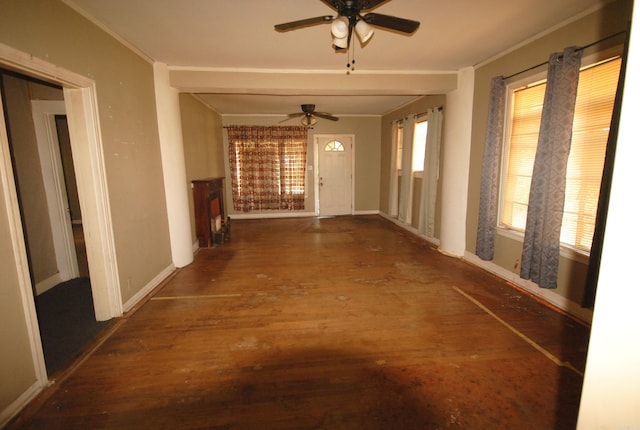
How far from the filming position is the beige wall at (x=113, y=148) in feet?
5.26

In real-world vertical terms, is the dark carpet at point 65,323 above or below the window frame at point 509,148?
below

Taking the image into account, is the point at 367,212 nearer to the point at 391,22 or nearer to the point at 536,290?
the point at 536,290

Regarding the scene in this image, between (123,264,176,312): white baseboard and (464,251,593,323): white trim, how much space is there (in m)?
4.02

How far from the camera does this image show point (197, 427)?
1498 mm

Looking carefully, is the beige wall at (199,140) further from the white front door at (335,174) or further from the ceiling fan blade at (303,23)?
the ceiling fan blade at (303,23)

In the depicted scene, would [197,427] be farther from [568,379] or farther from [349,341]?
[568,379]

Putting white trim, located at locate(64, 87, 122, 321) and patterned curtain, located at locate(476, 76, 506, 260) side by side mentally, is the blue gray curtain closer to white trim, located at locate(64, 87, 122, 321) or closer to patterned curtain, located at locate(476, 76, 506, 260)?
patterned curtain, located at locate(476, 76, 506, 260)

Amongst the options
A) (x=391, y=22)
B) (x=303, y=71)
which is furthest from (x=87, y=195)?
(x=303, y=71)

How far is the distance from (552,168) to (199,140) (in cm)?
504

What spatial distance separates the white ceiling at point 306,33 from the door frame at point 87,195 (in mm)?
678

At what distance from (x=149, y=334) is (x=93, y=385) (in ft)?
1.81

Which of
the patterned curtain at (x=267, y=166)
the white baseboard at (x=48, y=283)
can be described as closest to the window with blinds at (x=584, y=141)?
the patterned curtain at (x=267, y=166)

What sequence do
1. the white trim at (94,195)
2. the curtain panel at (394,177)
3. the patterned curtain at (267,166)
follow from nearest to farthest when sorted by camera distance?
the white trim at (94,195) → the curtain panel at (394,177) → the patterned curtain at (267,166)

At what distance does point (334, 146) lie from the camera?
7.37 meters
